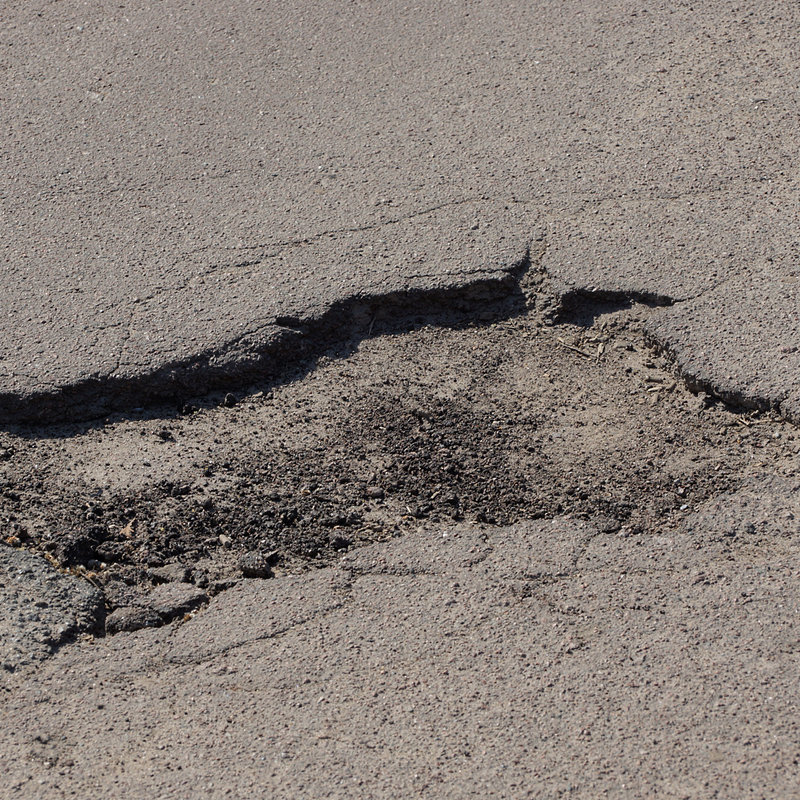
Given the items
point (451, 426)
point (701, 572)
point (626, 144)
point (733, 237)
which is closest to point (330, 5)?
point (626, 144)

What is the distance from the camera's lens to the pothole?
3191 millimetres

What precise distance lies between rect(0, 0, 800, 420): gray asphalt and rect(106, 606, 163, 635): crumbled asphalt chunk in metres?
0.89

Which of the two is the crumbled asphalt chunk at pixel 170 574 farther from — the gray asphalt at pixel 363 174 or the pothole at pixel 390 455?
the gray asphalt at pixel 363 174

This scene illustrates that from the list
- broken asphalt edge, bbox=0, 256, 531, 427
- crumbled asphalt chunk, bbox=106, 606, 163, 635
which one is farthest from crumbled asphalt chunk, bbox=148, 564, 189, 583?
broken asphalt edge, bbox=0, 256, 531, 427

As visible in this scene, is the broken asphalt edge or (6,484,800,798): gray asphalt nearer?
(6,484,800,798): gray asphalt

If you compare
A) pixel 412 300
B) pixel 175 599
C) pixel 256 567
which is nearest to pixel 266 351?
pixel 412 300

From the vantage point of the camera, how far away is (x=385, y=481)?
132 inches

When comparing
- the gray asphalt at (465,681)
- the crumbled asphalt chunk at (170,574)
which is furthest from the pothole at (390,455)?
the gray asphalt at (465,681)

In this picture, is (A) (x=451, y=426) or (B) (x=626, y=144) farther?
(B) (x=626, y=144)

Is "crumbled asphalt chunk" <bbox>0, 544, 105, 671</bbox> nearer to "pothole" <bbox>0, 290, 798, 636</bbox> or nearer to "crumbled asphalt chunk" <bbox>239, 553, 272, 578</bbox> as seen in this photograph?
"pothole" <bbox>0, 290, 798, 636</bbox>

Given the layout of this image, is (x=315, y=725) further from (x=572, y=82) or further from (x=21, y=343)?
(x=572, y=82)

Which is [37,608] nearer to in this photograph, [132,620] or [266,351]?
[132,620]

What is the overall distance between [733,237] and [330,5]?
2.75m

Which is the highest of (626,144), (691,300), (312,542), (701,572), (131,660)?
(626,144)
